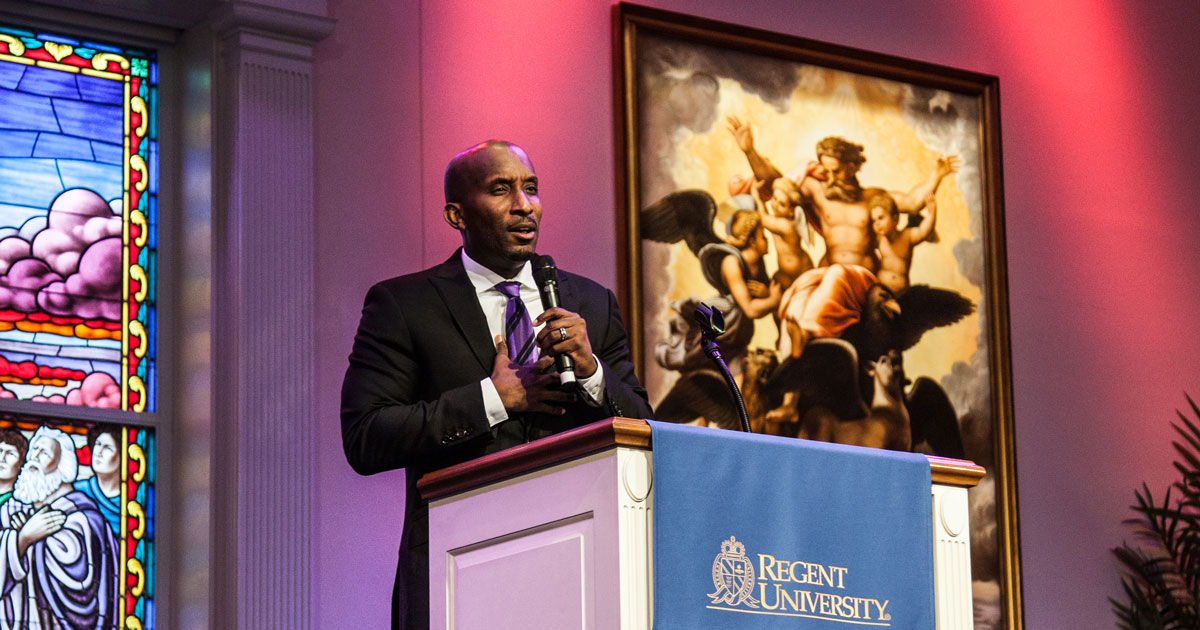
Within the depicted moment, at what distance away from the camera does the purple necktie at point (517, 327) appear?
4.14 m

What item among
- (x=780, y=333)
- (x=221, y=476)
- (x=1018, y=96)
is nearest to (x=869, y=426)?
(x=780, y=333)

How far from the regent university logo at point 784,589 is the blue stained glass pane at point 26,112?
3.01 meters

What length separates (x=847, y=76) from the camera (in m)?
6.72

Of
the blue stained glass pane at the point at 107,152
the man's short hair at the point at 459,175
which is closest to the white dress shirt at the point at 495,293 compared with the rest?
the man's short hair at the point at 459,175

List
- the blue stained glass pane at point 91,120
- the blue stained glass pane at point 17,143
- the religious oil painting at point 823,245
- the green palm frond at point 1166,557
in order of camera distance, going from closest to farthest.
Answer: the blue stained glass pane at point 17,143, the blue stained glass pane at point 91,120, the religious oil painting at point 823,245, the green palm frond at point 1166,557

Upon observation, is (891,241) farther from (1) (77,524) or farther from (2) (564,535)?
(2) (564,535)

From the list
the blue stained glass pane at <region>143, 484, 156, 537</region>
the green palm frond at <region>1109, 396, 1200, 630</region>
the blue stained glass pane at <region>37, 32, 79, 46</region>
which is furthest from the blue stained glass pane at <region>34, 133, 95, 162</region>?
the green palm frond at <region>1109, 396, 1200, 630</region>

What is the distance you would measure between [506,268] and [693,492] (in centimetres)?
113

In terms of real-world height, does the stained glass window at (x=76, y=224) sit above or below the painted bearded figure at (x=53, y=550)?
above

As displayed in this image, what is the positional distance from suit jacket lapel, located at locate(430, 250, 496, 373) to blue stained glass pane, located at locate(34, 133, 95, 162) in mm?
1748

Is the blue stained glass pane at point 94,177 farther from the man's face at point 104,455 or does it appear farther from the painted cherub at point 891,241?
the painted cherub at point 891,241

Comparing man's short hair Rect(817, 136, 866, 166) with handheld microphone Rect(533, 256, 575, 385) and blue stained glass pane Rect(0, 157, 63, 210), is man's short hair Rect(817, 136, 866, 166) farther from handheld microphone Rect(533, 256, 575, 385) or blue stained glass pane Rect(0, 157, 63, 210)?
handheld microphone Rect(533, 256, 575, 385)

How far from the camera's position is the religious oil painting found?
20.2ft

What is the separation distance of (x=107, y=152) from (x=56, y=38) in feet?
1.27
